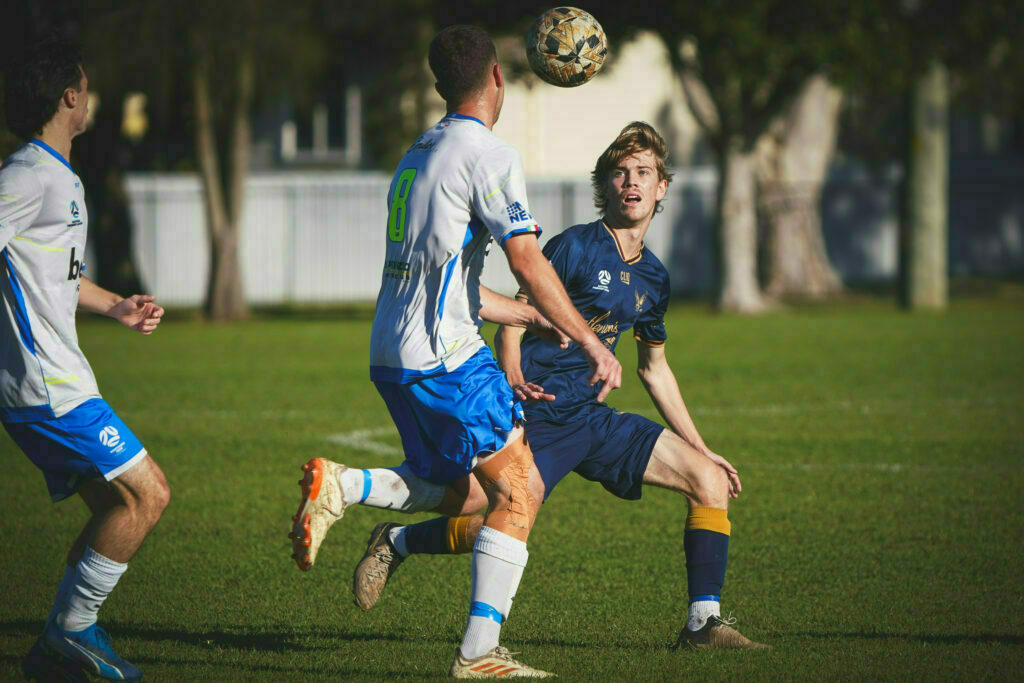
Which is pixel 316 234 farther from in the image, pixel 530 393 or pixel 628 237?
pixel 530 393

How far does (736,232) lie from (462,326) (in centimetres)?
2072

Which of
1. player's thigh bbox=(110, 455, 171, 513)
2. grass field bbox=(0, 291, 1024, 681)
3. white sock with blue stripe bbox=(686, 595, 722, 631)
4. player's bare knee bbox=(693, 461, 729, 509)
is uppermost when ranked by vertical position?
player's thigh bbox=(110, 455, 171, 513)

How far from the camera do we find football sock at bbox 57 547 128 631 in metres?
4.64

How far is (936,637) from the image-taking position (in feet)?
17.4

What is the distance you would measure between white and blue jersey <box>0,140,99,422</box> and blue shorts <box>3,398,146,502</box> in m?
0.04

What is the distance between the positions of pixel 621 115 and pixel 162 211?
42.9 feet

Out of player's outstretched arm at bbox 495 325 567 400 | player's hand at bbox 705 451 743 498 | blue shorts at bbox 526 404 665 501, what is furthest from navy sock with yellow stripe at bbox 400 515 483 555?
player's hand at bbox 705 451 743 498

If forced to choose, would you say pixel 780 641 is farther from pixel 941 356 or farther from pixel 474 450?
pixel 941 356

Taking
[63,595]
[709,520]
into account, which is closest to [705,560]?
[709,520]

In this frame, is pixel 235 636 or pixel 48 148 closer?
pixel 48 148

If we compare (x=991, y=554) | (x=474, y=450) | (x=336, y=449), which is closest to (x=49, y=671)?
(x=474, y=450)

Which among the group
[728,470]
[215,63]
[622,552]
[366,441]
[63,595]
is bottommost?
[366,441]

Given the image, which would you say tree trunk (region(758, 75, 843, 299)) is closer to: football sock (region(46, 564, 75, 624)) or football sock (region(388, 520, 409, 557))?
football sock (region(388, 520, 409, 557))

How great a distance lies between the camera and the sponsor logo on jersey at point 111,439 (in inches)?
179
